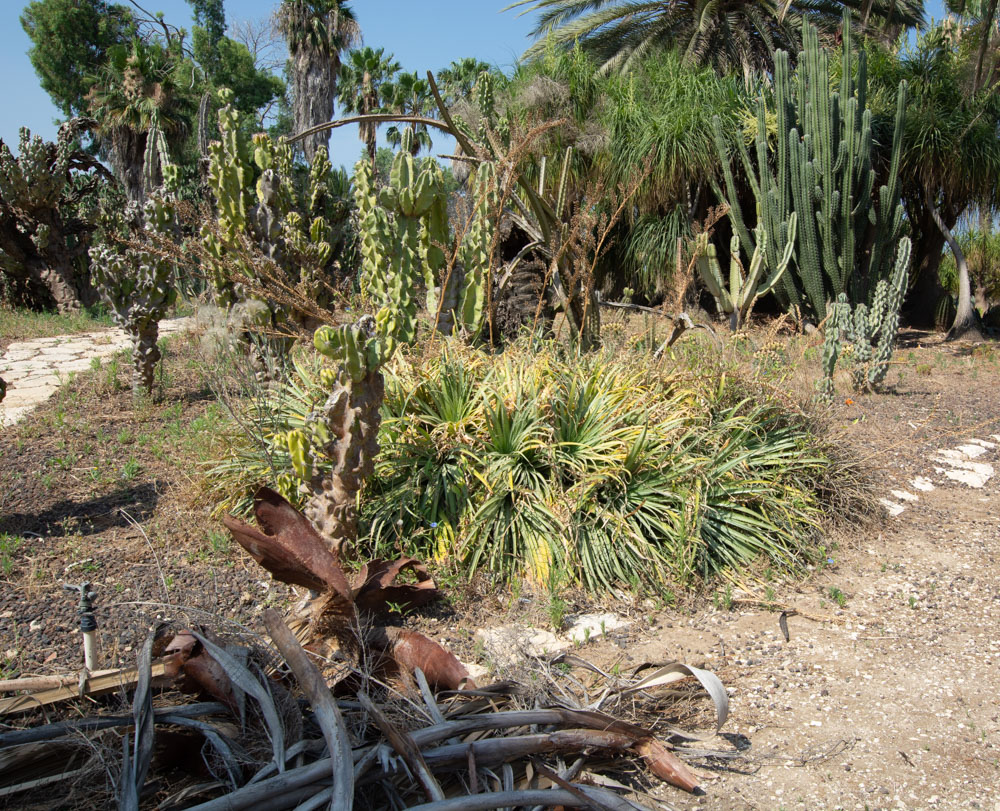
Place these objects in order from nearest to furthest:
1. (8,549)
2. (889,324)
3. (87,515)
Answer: (8,549)
(87,515)
(889,324)

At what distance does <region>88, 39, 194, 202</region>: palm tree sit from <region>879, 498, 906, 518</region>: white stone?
18.8 m

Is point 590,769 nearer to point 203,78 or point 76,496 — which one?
point 76,496

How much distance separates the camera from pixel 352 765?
2.10 meters

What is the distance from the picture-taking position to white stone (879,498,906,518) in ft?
17.1

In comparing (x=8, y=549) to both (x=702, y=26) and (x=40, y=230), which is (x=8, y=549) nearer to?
(x=40, y=230)

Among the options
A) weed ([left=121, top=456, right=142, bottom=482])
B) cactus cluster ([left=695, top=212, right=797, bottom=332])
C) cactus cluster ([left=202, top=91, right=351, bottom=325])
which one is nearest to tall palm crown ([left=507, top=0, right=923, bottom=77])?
cactus cluster ([left=695, top=212, right=797, bottom=332])

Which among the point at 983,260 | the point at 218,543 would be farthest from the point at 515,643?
the point at 983,260

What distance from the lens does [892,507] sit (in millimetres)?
5316

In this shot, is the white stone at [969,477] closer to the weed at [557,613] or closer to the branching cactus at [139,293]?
the weed at [557,613]

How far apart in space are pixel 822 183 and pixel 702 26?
30.9 ft

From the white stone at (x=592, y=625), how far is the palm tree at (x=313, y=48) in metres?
22.8

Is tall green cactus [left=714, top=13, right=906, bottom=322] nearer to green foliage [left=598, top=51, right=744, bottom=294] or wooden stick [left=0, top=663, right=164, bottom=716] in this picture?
green foliage [left=598, top=51, right=744, bottom=294]

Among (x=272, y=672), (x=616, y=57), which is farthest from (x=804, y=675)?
(x=616, y=57)

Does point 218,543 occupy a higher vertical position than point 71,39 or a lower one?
lower
